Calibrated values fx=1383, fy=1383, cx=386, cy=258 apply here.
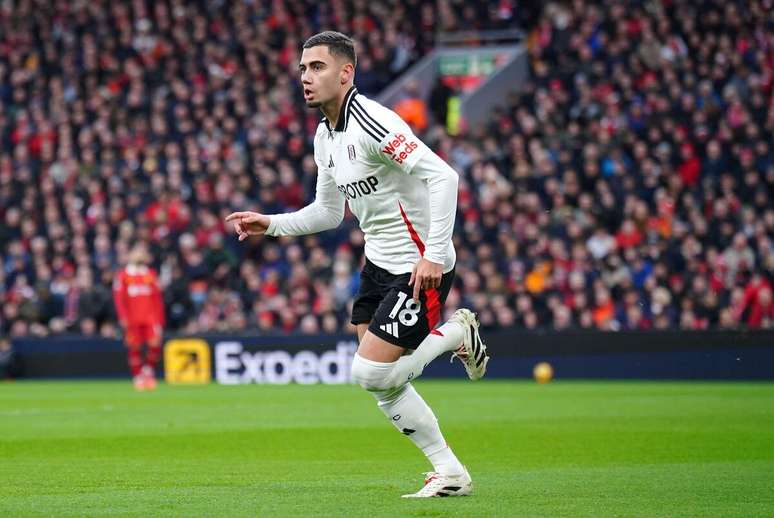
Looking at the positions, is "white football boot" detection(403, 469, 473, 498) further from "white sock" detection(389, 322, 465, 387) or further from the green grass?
"white sock" detection(389, 322, 465, 387)

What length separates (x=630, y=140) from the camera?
23.4 m

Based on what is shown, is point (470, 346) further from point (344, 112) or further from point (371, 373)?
point (344, 112)

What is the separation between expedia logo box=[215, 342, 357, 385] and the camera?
22281 millimetres

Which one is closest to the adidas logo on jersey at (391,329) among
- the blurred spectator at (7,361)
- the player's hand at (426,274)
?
the player's hand at (426,274)

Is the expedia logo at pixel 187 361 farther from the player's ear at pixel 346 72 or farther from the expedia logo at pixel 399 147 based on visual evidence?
the expedia logo at pixel 399 147

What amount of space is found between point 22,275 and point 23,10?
8301 millimetres

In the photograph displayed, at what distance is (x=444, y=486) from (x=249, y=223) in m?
1.85

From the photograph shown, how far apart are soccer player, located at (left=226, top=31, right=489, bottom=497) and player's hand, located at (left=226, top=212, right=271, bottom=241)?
81 millimetres

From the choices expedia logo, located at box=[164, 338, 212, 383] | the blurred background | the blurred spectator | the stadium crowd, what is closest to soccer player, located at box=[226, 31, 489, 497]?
the blurred background

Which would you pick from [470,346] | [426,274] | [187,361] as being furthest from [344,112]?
[187,361]

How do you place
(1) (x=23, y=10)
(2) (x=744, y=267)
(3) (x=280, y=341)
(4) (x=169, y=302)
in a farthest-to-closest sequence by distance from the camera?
(1) (x=23, y=10) < (4) (x=169, y=302) < (3) (x=280, y=341) < (2) (x=744, y=267)

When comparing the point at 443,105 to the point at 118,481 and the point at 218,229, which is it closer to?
the point at 218,229

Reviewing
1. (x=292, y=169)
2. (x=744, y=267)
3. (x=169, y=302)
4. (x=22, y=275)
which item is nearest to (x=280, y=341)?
(x=169, y=302)

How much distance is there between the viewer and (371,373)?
7.23m
